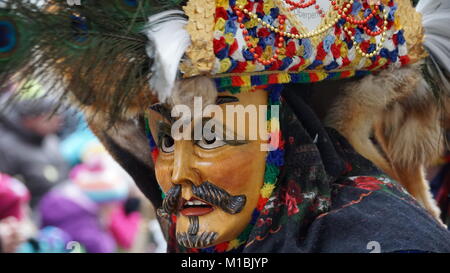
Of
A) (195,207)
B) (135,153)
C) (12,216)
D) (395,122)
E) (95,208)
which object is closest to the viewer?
(195,207)

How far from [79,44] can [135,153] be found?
3.13ft

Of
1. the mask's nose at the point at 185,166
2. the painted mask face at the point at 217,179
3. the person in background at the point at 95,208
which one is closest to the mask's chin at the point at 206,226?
the painted mask face at the point at 217,179

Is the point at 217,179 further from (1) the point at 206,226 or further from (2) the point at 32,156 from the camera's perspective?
(2) the point at 32,156

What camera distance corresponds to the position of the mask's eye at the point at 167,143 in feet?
9.36

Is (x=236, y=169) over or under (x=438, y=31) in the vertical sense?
under

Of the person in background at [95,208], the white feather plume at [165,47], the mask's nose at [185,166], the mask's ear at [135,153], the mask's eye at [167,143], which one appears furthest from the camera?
the person in background at [95,208]

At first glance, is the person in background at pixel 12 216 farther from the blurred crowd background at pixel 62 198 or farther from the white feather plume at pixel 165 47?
the white feather plume at pixel 165 47

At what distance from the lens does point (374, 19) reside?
9.38ft

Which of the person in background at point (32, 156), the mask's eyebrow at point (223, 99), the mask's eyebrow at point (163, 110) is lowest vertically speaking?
the person in background at point (32, 156)

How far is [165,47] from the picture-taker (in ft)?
8.03

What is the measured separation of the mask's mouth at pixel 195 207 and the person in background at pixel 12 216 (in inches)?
82.8

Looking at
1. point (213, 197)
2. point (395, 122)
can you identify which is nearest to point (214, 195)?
point (213, 197)

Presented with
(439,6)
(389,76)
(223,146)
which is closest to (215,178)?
(223,146)

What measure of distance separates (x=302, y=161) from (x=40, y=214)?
2696 mm
